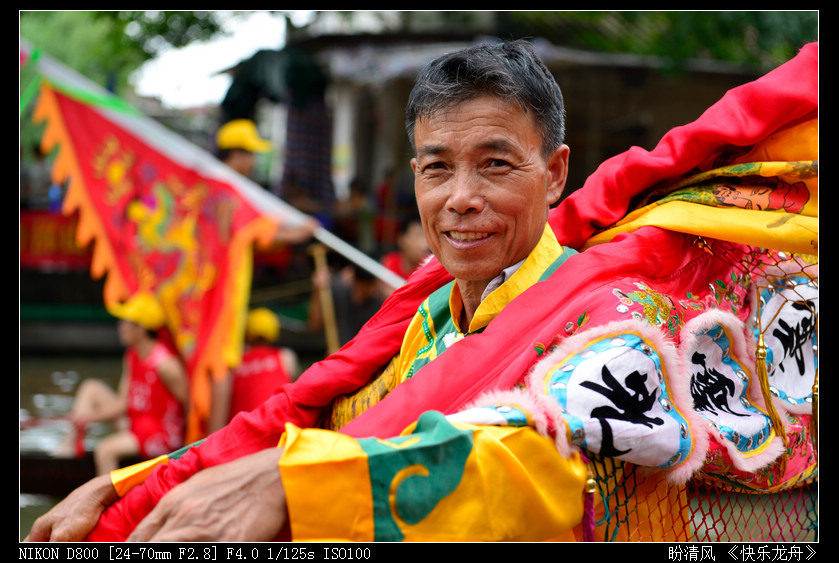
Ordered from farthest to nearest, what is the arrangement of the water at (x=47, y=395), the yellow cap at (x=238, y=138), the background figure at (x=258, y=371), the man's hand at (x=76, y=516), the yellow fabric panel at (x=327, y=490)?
the yellow cap at (x=238, y=138) < the background figure at (x=258, y=371) < the water at (x=47, y=395) < the man's hand at (x=76, y=516) < the yellow fabric panel at (x=327, y=490)

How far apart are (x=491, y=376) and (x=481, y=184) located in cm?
39

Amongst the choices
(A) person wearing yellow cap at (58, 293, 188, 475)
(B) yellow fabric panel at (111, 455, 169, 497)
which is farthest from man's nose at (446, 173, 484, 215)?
(A) person wearing yellow cap at (58, 293, 188, 475)

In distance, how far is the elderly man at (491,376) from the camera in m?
1.21

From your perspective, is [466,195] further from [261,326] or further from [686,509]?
[261,326]

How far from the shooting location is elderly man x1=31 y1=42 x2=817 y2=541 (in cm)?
121

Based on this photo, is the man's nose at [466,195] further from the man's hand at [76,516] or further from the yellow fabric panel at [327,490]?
the man's hand at [76,516]

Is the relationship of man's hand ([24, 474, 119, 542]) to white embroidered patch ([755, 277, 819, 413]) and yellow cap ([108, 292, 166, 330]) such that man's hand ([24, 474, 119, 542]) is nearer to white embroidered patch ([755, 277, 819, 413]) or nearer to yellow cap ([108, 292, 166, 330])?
white embroidered patch ([755, 277, 819, 413])

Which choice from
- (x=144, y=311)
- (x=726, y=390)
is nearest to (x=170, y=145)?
(x=144, y=311)

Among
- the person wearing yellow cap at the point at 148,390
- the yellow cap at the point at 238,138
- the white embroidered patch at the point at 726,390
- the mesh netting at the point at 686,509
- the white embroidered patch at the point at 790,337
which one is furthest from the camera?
the yellow cap at the point at 238,138

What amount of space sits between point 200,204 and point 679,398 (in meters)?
4.15

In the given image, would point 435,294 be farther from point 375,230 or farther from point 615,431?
point 375,230

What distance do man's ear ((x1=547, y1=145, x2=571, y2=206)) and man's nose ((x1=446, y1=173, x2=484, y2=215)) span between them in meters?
0.20

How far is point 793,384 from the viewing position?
185 cm

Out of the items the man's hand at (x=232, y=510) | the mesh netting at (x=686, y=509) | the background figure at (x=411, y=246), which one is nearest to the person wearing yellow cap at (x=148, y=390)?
the background figure at (x=411, y=246)
